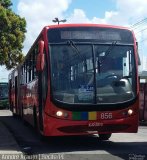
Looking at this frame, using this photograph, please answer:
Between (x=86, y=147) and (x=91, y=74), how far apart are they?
6.79ft

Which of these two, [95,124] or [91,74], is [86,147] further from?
[91,74]

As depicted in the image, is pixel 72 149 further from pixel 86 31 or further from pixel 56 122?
pixel 86 31

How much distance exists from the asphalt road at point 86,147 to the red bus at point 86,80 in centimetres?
51

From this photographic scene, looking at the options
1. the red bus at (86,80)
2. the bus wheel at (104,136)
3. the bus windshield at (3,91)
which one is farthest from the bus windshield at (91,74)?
the bus windshield at (3,91)

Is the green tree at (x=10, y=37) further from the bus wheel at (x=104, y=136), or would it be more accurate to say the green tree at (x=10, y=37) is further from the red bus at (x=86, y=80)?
the red bus at (x=86, y=80)

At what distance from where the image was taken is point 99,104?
42.5 feet

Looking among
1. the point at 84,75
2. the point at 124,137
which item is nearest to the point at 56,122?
the point at 84,75

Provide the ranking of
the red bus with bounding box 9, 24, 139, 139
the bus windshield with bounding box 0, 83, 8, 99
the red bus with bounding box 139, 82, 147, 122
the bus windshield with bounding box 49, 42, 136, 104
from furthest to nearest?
the bus windshield with bounding box 0, 83, 8, 99, the red bus with bounding box 139, 82, 147, 122, the bus windshield with bounding box 49, 42, 136, 104, the red bus with bounding box 9, 24, 139, 139

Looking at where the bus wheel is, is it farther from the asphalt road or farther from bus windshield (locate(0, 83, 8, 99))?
bus windshield (locate(0, 83, 8, 99))

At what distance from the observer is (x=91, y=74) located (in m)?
13.2

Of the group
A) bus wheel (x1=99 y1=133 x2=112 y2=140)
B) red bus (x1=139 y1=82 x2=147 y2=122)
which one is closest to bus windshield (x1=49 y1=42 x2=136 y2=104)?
bus wheel (x1=99 y1=133 x2=112 y2=140)

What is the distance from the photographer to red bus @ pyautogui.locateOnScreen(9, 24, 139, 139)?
42.0 ft

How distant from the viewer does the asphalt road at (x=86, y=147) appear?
1151cm

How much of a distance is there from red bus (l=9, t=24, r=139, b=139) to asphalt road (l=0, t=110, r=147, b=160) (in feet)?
1.68
